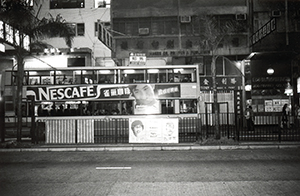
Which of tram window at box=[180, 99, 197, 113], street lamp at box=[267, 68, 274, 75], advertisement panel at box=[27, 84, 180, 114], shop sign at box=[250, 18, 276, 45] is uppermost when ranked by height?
shop sign at box=[250, 18, 276, 45]

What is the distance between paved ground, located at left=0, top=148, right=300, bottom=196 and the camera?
6621 mm

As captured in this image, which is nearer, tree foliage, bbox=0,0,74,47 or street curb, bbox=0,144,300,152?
street curb, bbox=0,144,300,152

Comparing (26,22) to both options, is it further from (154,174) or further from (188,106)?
(154,174)

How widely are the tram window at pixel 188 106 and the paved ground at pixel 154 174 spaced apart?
6.45m

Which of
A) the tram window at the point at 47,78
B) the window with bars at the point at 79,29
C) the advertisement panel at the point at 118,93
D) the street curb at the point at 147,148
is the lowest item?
the street curb at the point at 147,148

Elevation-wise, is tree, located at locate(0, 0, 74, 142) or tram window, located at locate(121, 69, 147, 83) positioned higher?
tree, located at locate(0, 0, 74, 142)

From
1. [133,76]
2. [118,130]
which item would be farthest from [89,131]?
[133,76]

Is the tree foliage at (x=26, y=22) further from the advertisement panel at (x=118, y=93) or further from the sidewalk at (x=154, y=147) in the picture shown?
the sidewalk at (x=154, y=147)

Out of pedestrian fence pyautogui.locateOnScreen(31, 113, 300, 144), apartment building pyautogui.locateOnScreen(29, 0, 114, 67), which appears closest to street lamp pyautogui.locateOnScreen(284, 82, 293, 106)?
pedestrian fence pyautogui.locateOnScreen(31, 113, 300, 144)

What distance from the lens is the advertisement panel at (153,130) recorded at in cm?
1402

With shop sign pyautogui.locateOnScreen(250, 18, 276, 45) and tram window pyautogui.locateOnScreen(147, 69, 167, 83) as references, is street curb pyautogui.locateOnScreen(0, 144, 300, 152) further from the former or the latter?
shop sign pyautogui.locateOnScreen(250, 18, 276, 45)

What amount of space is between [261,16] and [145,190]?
23.8 m

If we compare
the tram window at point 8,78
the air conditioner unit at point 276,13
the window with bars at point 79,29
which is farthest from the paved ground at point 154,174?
the window with bars at point 79,29

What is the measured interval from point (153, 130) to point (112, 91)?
5.15 m
